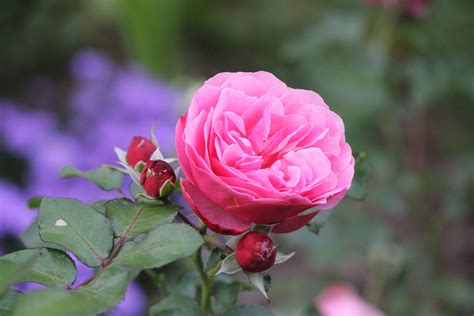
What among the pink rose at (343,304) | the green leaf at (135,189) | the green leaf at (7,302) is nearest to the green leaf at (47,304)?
the green leaf at (7,302)

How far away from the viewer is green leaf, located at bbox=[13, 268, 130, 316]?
43 cm

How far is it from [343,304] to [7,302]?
3.15 ft

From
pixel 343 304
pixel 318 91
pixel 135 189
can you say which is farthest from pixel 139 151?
pixel 318 91

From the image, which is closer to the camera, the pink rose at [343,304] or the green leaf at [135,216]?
the green leaf at [135,216]

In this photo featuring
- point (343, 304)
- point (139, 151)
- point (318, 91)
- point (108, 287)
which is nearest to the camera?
point (108, 287)

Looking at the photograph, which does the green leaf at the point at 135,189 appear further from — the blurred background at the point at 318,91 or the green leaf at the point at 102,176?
the blurred background at the point at 318,91

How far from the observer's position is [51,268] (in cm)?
57

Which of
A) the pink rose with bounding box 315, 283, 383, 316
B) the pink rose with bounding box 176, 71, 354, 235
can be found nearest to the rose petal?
the pink rose with bounding box 176, 71, 354, 235

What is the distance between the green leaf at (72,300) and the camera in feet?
1.40

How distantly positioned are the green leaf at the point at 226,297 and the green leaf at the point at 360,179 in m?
0.14

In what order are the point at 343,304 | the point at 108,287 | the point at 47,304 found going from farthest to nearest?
1. the point at 343,304
2. the point at 108,287
3. the point at 47,304

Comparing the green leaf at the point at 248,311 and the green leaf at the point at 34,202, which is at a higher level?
the green leaf at the point at 34,202

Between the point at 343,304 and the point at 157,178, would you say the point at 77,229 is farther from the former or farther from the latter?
the point at 343,304

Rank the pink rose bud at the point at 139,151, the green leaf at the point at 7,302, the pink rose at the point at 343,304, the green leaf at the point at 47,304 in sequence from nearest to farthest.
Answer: the green leaf at the point at 47,304 < the green leaf at the point at 7,302 < the pink rose bud at the point at 139,151 < the pink rose at the point at 343,304
